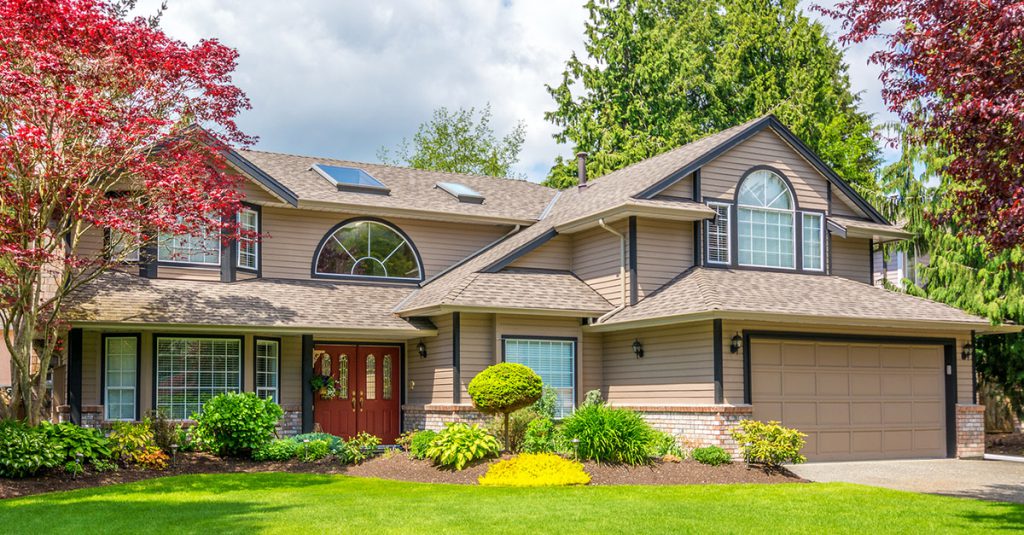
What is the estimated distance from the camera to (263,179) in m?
19.8

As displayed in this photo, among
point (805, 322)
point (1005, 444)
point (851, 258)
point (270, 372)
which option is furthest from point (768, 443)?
point (1005, 444)

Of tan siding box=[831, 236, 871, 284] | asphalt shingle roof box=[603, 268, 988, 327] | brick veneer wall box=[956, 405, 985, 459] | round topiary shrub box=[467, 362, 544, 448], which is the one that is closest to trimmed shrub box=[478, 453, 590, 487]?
round topiary shrub box=[467, 362, 544, 448]

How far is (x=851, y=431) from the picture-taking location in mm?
18594

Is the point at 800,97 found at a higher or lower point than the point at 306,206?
higher

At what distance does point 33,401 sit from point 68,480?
3.05 metres

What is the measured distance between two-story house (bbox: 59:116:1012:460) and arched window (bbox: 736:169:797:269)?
0.12 feet

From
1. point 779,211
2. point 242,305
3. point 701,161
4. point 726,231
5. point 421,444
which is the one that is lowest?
point 421,444

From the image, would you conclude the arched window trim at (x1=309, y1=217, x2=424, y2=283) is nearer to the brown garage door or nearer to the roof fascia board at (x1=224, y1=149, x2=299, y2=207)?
the roof fascia board at (x1=224, y1=149, x2=299, y2=207)

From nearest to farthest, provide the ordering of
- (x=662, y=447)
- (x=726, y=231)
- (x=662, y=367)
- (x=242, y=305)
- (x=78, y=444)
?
(x=78, y=444) < (x=662, y=447) < (x=662, y=367) < (x=242, y=305) < (x=726, y=231)

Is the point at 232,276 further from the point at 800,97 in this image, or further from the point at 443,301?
the point at 800,97

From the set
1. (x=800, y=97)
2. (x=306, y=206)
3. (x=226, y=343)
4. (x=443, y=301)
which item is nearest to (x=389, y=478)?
(x=443, y=301)

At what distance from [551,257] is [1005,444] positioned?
37.5 ft

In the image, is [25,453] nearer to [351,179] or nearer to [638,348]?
[351,179]

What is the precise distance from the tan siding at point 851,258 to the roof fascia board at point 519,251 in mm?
6123
